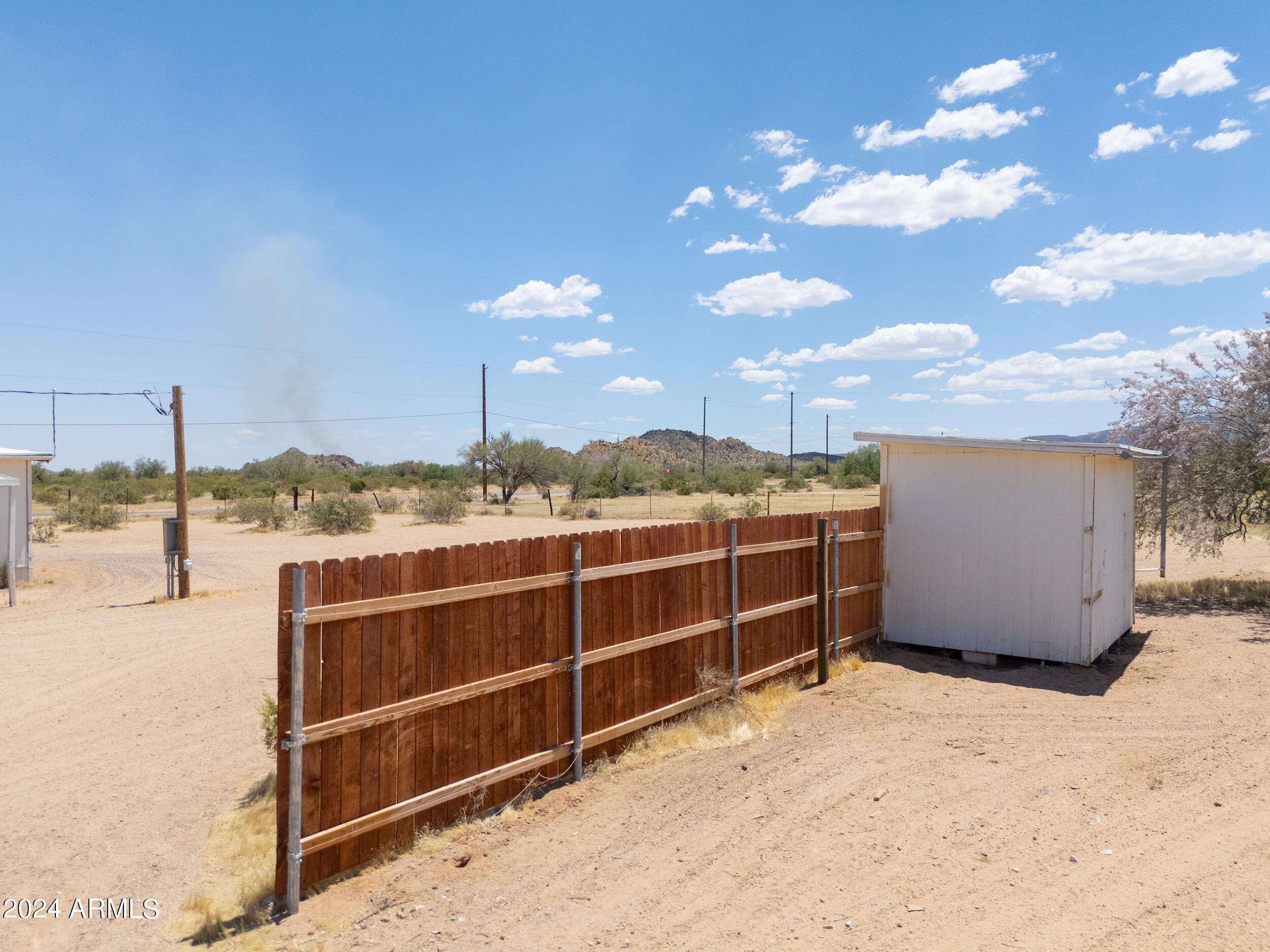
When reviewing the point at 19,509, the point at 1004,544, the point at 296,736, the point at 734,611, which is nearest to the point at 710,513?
the point at 19,509

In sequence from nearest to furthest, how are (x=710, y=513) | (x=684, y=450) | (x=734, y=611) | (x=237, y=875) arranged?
1. (x=237, y=875)
2. (x=734, y=611)
3. (x=710, y=513)
4. (x=684, y=450)

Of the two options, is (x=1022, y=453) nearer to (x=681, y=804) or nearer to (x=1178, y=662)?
(x=1178, y=662)

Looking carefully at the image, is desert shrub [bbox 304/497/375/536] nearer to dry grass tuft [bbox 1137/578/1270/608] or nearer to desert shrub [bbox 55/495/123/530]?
desert shrub [bbox 55/495/123/530]

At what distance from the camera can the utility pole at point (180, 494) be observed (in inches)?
601

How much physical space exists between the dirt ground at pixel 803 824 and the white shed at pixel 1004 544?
56 cm

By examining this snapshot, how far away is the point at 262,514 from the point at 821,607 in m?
29.2

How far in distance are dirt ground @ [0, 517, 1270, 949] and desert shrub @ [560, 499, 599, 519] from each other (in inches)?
1105

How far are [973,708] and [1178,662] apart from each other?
12.6 feet

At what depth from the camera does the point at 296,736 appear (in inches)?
165

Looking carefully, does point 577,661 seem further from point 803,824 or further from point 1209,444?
point 1209,444

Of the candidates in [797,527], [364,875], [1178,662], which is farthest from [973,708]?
[364,875]

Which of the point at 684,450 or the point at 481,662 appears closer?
the point at 481,662

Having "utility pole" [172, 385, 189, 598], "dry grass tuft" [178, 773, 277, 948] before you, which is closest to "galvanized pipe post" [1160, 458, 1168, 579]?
"dry grass tuft" [178, 773, 277, 948]

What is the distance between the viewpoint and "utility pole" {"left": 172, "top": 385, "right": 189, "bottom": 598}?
1527 centimetres
